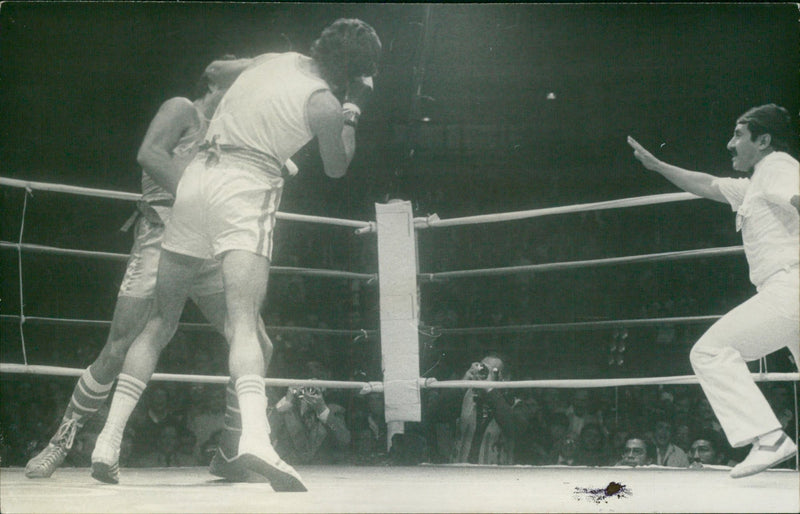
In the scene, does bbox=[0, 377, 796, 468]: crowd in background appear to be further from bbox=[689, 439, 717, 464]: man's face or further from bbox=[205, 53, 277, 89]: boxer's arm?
bbox=[205, 53, 277, 89]: boxer's arm

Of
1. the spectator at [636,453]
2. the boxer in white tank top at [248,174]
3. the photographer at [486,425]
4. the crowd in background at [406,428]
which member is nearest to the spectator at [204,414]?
the crowd in background at [406,428]

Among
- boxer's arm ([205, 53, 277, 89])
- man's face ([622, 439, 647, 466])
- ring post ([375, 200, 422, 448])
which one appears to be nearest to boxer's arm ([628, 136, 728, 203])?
ring post ([375, 200, 422, 448])

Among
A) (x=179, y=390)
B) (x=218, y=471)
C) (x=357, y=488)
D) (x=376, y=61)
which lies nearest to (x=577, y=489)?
(x=357, y=488)

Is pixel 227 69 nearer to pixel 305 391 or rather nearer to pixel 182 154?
pixel 182 154

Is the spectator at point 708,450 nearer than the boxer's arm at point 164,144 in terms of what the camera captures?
No

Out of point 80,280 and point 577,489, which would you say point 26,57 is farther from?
point 577,489

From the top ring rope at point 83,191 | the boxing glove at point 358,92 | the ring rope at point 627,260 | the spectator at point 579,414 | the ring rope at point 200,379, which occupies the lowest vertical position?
the spectator at point 579,414

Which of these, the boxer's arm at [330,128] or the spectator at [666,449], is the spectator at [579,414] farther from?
the boxer's arm at [330,128]
